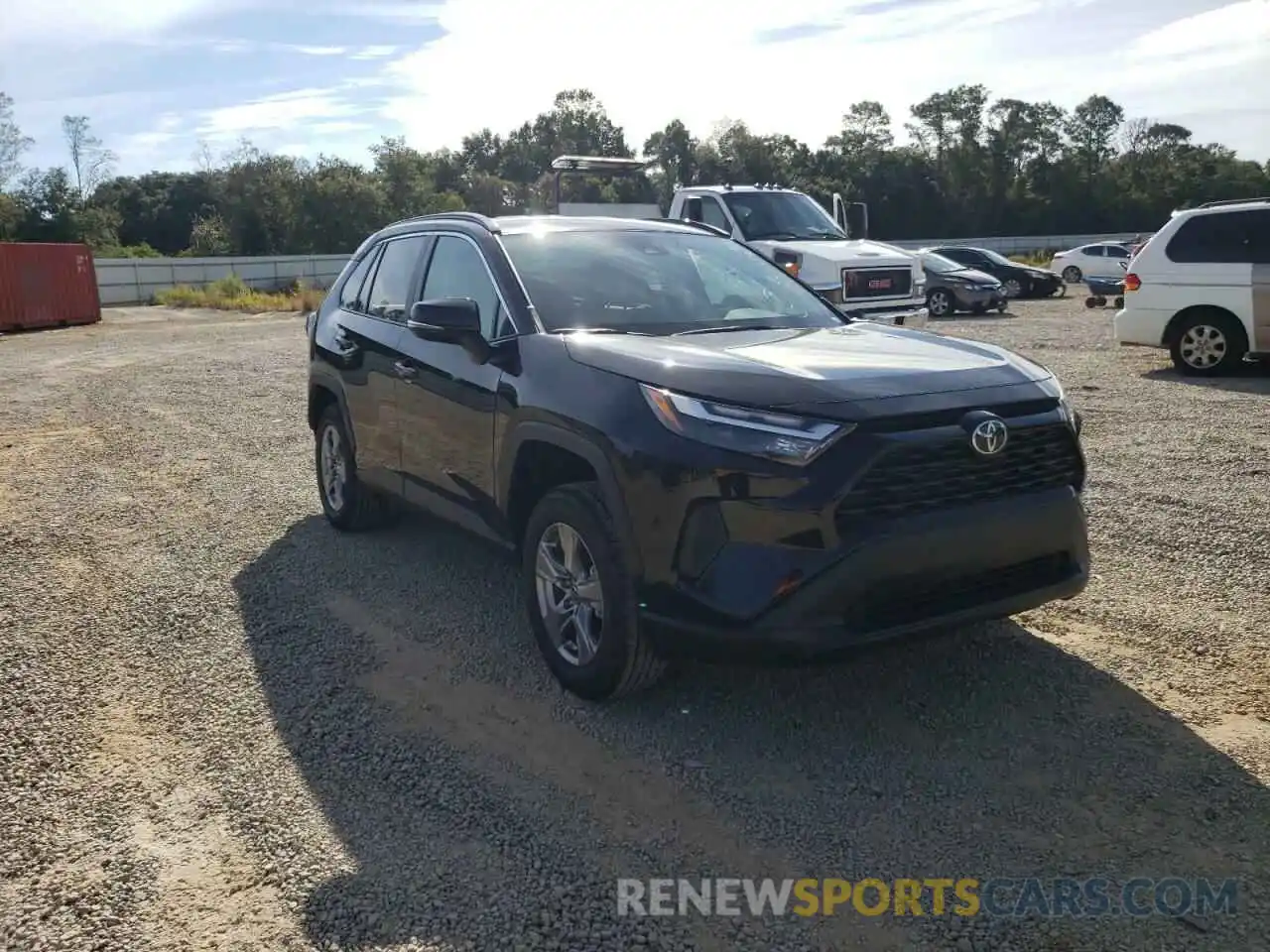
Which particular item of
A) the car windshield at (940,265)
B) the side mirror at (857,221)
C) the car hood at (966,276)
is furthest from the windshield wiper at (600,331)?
the car windshield at (940,265)

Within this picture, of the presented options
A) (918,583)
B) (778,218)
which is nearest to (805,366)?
(918,583)

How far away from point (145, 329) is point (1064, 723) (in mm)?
26154

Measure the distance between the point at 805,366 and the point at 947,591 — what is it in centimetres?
88

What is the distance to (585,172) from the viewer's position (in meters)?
18.3

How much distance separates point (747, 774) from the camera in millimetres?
3580

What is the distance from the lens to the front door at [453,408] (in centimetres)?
457

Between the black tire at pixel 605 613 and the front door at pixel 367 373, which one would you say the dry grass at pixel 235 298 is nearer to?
the front door at pixel 367 373

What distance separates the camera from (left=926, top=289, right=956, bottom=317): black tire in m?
22.1

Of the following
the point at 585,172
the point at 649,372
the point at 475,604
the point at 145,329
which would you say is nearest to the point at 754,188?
the point at 585,172

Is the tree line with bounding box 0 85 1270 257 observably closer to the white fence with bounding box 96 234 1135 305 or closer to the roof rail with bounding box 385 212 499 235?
the white fence with bounding box 96 234 1135 305

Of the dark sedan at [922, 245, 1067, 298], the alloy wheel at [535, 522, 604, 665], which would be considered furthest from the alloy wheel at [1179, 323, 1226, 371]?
the dark sedan at [922, 245, 1067, 298]

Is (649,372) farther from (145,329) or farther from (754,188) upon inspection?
(145,329)

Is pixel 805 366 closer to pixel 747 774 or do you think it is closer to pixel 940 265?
pixel 747 774

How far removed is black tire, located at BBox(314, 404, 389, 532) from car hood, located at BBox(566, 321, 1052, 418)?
240 centimetres
